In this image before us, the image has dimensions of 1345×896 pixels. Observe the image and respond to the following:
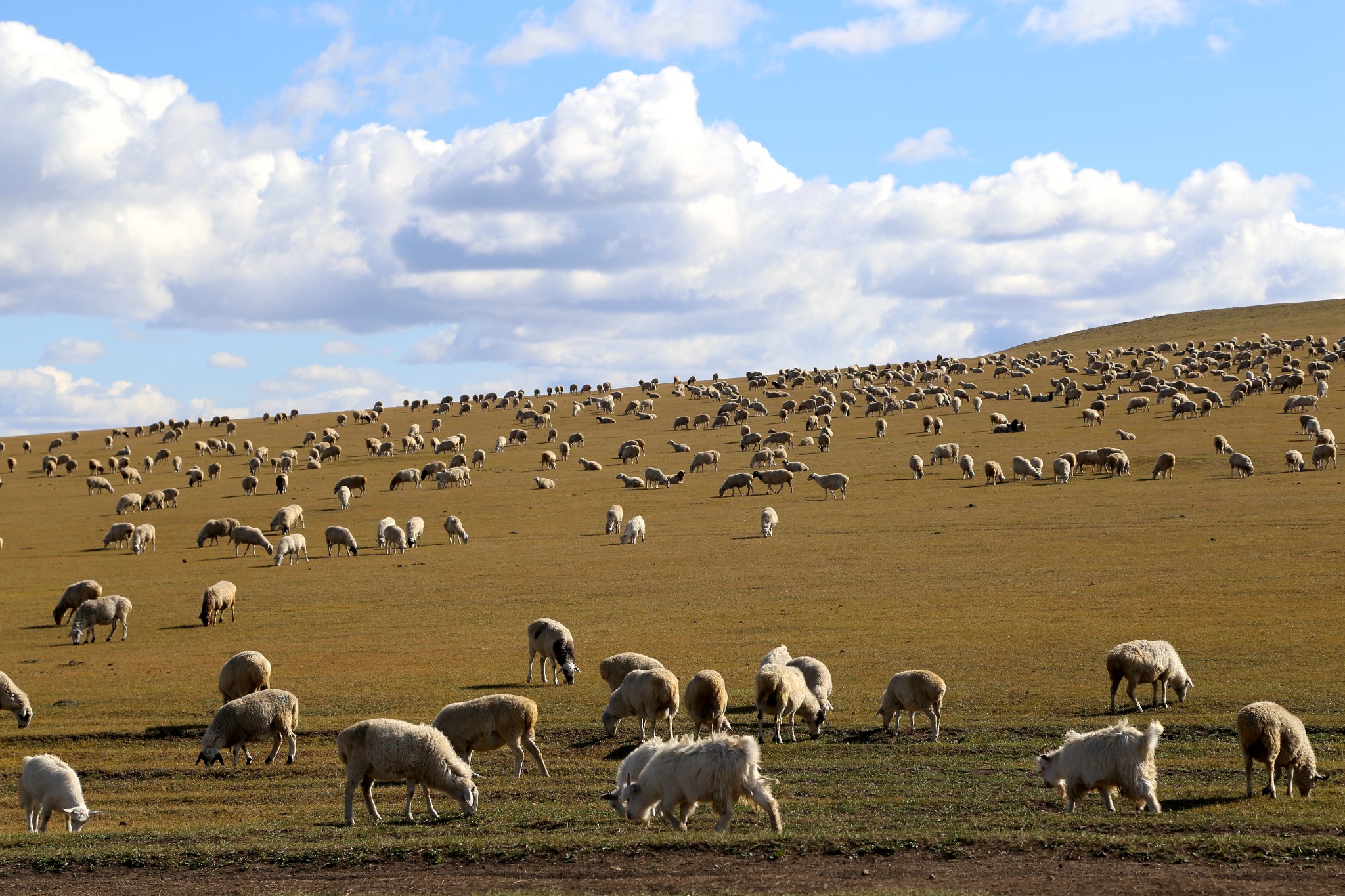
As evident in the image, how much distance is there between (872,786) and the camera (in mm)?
15281

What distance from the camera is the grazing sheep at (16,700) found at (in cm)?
2161

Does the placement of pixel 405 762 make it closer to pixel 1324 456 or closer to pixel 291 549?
pixel 291 549

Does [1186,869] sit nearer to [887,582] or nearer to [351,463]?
[887,582]

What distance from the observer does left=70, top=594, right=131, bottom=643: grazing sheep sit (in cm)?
3106

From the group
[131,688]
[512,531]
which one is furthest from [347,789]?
[512,531]

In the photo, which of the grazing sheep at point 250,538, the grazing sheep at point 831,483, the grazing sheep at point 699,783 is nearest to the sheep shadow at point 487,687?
the grazing sheep at point 699,783

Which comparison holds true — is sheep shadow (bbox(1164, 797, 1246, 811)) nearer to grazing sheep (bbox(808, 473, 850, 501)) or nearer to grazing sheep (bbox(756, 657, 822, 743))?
grazing sheep (bbox(756, 657, 822, 743))

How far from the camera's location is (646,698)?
18234mm

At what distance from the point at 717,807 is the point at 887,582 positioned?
21712 millimetres

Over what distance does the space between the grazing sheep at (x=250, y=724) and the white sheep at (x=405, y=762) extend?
154 inches

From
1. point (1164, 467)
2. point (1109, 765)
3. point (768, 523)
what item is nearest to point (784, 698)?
point (1109, 765)

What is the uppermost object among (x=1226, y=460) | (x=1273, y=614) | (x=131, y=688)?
(x=1226, y=460)

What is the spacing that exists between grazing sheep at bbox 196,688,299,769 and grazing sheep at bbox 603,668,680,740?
5206 millimetres

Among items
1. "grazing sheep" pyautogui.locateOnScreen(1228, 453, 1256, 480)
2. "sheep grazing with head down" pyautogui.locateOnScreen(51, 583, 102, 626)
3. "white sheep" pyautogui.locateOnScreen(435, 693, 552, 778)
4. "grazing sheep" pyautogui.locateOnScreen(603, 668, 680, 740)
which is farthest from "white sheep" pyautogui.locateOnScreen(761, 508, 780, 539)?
"white sheep" pyautogui.locateOnScreen(435, 693, 552, 778)
